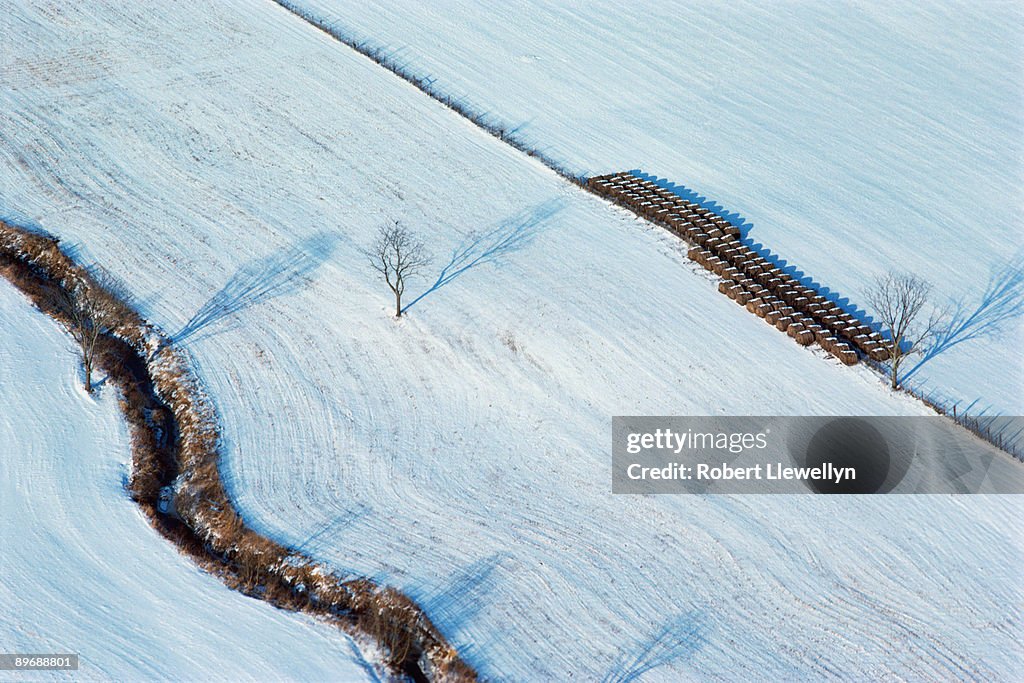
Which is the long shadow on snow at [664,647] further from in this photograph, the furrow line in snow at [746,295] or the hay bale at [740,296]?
the hay bale at [740,296]

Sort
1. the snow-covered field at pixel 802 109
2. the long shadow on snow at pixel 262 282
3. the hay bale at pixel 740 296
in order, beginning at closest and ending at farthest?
the long shadow on snow at pixel 262 282 → the hay bale at pixel 740 296 → the snow-covered field at pixel 802 109

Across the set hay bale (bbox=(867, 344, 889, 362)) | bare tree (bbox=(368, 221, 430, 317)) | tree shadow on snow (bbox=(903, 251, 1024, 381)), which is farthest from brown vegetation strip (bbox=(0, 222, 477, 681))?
tree shadow on snow (bbox=(903, 251, 1024, 381))

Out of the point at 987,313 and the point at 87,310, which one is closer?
the point at 87,310

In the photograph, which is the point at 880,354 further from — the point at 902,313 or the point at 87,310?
the point at 87,310

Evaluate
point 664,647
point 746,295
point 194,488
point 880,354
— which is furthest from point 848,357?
point 194,488

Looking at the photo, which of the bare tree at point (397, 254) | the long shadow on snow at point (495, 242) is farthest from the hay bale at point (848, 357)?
the bare tree at point (397, 254)

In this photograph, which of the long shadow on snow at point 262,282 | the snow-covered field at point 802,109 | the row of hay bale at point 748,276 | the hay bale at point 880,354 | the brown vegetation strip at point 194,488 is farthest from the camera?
the snow-covered field at point 802,109

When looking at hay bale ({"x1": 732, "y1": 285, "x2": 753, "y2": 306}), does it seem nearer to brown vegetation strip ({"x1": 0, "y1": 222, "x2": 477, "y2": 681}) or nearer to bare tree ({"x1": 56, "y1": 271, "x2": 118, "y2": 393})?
brown vegetation strip ({"x1": 0, "y1": 222, "x2": 477, "y2": 681})
